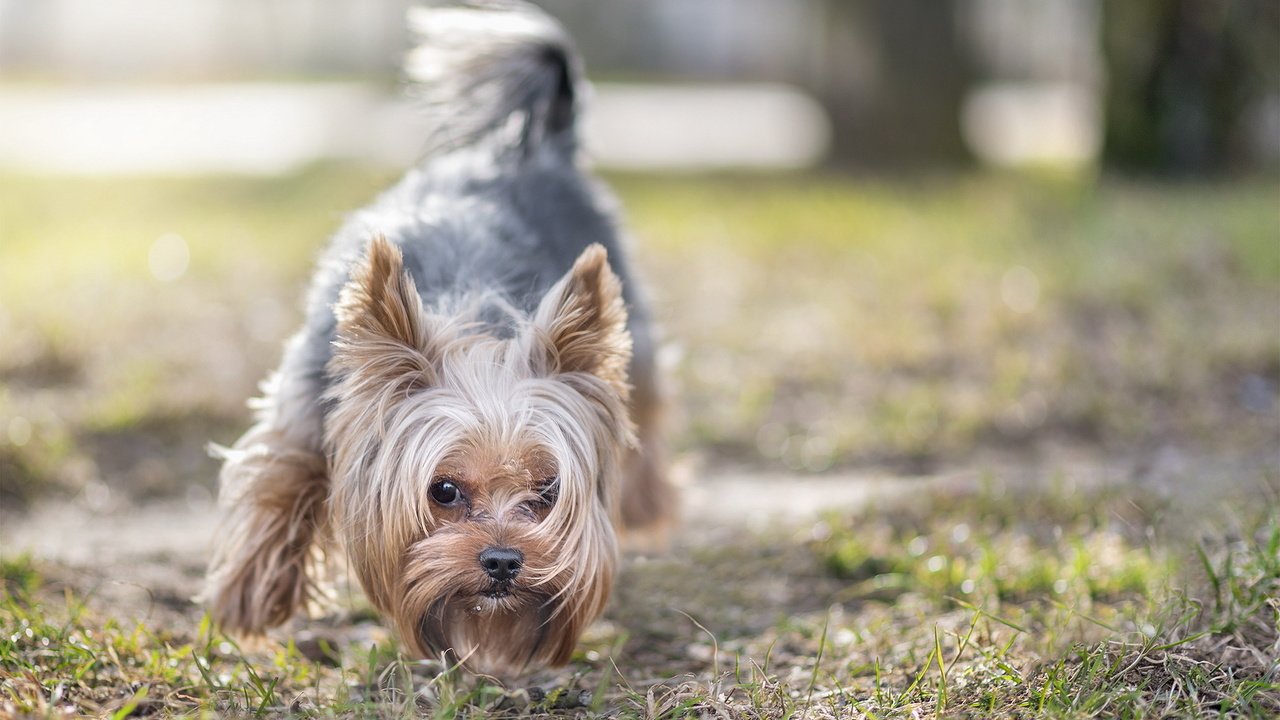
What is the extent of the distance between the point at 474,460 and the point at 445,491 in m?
0.12

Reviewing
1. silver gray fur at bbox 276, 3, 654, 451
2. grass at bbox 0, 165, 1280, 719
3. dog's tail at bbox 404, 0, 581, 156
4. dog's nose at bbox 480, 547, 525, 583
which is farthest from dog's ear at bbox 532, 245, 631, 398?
dog's tail at bbox 404, 0, 581, 156

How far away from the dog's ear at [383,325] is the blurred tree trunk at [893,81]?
9.95m

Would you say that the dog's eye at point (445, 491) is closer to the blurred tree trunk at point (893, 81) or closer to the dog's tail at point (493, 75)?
the dog's tail at point (493, 75)

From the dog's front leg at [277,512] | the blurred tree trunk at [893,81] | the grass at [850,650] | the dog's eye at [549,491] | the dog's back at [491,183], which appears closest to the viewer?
the grass at [850,650]

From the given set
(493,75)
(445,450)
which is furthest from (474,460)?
(493,75)

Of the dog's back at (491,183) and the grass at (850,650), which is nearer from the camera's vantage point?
the grass at (850,650)

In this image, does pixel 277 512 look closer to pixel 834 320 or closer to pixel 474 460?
pixel 474 460

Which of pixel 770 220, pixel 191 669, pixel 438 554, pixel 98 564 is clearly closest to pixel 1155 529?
pixel 438 554

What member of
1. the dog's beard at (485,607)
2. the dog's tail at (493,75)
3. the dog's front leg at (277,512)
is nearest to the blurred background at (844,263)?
the dog's tail at (493,75)

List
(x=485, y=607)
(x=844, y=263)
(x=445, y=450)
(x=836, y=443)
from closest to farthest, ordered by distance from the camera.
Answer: (x=445, y=450)
(x=485, y=607)
(x=836, y=443)
(x=844, y=263)

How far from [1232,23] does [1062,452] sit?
24.3ft

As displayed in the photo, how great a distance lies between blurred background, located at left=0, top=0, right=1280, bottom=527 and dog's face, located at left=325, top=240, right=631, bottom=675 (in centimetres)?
207

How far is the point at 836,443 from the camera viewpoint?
6164mm

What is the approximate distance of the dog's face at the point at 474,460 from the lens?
3352 mm
